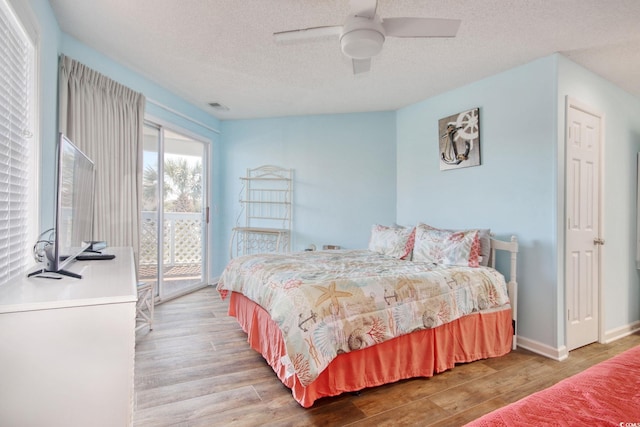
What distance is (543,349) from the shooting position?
261cm

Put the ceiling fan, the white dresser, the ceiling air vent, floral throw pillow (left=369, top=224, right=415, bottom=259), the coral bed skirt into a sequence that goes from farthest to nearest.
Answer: the ceiling air vent
floral throw pillow (left=369, top=224, right=415, bottom=259)
the coral bed skirt
the ceiling fan
the white dresser

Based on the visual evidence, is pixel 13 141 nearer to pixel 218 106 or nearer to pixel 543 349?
pixel 218 106

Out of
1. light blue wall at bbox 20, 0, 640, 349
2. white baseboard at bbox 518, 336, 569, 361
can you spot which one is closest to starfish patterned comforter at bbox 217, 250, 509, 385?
white baseboard at bbox 518, 336, 569, 361

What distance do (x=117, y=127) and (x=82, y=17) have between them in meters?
0.93

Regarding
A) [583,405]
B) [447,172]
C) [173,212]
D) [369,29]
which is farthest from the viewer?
[173,212]

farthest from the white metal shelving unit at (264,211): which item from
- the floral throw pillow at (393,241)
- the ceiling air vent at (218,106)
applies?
the floral throw pillow at (393,241)

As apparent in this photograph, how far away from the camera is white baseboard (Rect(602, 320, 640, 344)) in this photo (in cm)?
293

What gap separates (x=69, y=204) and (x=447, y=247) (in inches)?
105

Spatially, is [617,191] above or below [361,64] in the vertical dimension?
below

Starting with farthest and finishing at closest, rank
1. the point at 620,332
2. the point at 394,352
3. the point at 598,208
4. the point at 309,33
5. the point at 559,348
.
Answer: the point at 620,332, the point at 598,208, the point at 559,348, the point at 394,352, the point at 309,33

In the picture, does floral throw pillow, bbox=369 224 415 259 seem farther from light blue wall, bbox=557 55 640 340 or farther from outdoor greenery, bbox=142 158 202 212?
outdoor greenery, bbox=142 158 202 212

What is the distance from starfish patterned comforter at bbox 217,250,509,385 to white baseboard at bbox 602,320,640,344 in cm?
120

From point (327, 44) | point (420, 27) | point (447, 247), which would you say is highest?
point (327, 44)

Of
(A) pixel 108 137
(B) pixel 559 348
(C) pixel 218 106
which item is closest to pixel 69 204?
(A) pixel 108 137
